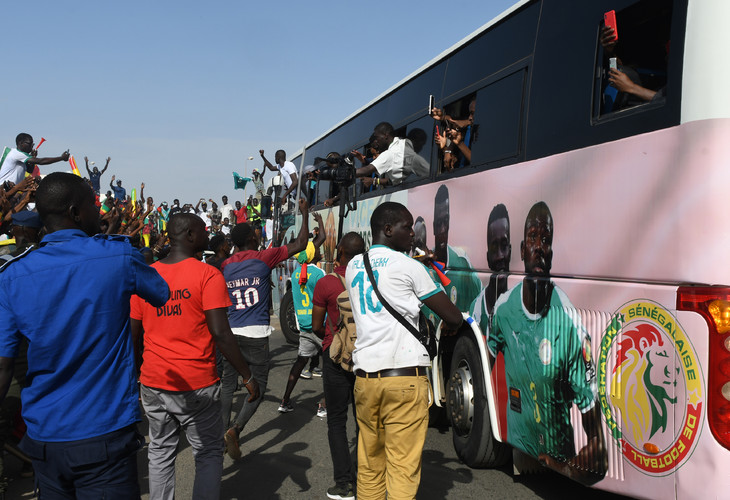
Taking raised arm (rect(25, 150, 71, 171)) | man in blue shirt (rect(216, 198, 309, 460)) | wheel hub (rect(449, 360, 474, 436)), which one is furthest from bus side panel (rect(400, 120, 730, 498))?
raised arm (rect(25, 150, 71, 171))

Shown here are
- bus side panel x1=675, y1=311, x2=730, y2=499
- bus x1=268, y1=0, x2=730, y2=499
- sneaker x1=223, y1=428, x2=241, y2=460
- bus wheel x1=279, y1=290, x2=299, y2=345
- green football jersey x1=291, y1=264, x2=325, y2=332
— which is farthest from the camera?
bus wheel x1=279, y1=290, x2=299, y2=345

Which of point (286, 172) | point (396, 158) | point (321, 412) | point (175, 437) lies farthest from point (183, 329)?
point (286, 172)

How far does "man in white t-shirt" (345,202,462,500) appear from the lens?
3.37 meters

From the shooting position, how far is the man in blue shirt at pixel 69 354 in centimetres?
258

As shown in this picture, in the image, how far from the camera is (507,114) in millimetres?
5086

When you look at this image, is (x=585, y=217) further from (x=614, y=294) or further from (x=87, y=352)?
(x=87, y=352)

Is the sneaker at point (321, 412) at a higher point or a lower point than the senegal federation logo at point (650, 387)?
lower

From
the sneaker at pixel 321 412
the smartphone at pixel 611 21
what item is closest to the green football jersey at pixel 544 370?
the smartphone at pixel 611 21

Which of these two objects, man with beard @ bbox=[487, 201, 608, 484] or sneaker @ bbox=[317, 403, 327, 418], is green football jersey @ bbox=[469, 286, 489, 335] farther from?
sneaker @ bbox=[317, 403, 327, 418]

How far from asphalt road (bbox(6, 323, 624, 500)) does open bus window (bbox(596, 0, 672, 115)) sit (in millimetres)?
2855

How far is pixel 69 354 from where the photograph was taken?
2605 mm

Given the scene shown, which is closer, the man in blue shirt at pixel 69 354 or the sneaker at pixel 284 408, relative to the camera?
the man in blue shirt at pixel 69 354

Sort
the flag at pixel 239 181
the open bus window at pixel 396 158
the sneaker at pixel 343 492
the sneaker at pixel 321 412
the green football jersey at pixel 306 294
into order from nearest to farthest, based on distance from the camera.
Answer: the sneaker at pixel 343 492 < the open bus window at pixel 396 158 < the sneaker at pixel 321 412 < the green football jersey at pixel 306 294 < the flag at pixel 239 181

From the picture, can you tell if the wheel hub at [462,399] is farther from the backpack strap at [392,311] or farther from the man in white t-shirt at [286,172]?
the man in white t-shirt at [286,172]
